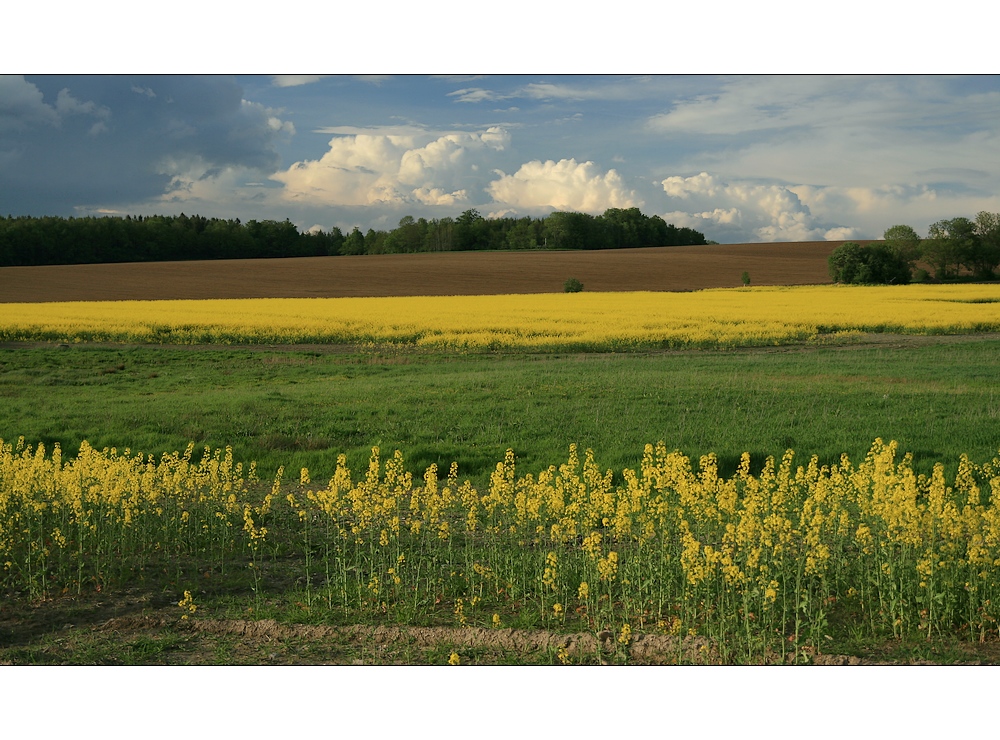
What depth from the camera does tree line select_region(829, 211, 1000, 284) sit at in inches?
640

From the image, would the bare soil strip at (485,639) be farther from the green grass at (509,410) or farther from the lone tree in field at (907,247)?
the lone tree in field at (907,247)

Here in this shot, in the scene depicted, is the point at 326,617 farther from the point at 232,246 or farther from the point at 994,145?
the point at 232,246

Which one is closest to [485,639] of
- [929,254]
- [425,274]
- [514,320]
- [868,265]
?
[514,320]

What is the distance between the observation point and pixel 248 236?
1392 centimetres

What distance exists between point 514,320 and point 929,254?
14263mm

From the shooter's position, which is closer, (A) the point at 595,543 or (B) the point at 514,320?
(A) the point at 595,543

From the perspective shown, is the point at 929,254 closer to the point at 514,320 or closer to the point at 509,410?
the point at 514,320

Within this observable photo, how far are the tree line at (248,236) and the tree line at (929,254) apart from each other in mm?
5222

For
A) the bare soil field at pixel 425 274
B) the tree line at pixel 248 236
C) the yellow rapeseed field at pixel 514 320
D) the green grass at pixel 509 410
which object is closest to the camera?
the green grass at pixel 509 410

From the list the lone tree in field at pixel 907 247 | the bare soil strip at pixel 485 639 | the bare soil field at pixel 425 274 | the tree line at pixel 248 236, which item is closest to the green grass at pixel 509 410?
the tree line at pixel 248 236

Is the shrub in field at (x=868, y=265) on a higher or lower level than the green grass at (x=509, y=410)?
higher

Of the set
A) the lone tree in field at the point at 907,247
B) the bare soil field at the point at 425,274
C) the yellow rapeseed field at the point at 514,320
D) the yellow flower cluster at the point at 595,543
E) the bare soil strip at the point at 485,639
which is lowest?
the bare soil strip at the point at 485,639

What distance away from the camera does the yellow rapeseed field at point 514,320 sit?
900 inches

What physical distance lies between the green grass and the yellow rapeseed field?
5.18m
